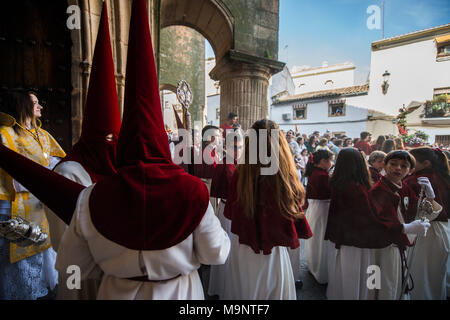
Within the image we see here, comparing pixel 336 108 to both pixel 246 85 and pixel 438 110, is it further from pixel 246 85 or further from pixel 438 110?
pixel 246 85

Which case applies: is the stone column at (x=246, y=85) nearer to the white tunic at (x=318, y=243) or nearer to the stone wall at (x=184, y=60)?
the white tunic at (x=318, y=243)

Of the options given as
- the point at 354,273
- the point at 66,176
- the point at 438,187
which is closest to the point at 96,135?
the point at 66,176

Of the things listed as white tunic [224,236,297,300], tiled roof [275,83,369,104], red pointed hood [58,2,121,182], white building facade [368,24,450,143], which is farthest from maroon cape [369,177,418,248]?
tiled roof [275,83,369,104]

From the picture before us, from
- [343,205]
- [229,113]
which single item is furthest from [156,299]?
[229,113]

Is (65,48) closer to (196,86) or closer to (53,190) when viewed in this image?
(53,190)

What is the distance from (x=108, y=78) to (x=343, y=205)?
2.38 meters

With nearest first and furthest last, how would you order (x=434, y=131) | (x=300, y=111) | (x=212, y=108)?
(x=434, y=131) < (x=300, y=111) < (x=212, y=108)

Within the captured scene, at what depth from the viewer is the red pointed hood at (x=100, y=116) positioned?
1604mm

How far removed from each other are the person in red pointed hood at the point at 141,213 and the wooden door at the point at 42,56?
8.35 ft

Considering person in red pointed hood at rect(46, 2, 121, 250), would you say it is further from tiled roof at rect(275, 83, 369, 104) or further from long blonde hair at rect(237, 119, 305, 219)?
tiled roof at rect(275, 83, 369, 104)

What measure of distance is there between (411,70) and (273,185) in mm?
11372

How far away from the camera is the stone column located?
4.90m

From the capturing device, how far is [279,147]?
69.5 inches

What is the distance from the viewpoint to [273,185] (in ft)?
5.61
